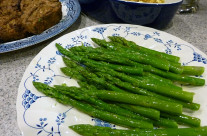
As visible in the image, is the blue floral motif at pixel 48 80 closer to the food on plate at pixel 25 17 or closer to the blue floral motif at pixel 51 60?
the blue floral motif at pixel 51 60

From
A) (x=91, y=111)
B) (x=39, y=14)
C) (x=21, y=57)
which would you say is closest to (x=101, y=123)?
(x=91, y=111)

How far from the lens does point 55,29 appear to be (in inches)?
87.7

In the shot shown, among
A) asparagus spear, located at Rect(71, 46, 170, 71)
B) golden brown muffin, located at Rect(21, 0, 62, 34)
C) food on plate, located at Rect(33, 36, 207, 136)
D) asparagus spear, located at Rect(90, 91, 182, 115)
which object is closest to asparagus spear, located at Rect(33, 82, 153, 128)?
food on plate, located at Rect(33, 36, 207, 136)

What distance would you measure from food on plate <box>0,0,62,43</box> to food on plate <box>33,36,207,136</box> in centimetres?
48

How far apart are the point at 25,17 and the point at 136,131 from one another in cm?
171

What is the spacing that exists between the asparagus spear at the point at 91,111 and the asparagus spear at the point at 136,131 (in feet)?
0.18

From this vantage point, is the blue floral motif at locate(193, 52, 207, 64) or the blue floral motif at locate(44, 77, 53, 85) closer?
the blue floral motif at locate(44, 77, 53, 85)

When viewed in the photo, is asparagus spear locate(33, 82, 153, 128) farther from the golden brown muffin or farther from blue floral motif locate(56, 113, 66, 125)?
the golden brown muffin

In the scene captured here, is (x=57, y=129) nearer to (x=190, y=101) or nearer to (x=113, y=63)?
(x=113, y=63)

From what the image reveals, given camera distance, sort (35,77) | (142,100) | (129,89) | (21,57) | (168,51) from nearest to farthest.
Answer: (142,100) < (129,89) < (35,77) < (168,51) < (21,57)

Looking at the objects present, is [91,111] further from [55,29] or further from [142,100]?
[55,29]

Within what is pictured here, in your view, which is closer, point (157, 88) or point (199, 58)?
point (157, 88)

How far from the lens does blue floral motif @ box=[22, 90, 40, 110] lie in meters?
1.46

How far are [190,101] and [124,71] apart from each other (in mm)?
569
